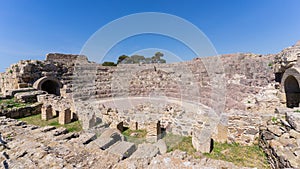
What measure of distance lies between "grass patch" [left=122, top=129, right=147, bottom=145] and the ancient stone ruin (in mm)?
238

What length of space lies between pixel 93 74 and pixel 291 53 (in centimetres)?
1641

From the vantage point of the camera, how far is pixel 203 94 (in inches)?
474

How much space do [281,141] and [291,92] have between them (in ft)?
16.2

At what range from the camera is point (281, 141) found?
331 cm

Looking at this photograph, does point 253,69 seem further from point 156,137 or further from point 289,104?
point 156,137

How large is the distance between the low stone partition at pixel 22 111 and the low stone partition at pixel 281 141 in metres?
9.86

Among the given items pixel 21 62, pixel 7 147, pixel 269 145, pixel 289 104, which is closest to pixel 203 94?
pixel 289 104

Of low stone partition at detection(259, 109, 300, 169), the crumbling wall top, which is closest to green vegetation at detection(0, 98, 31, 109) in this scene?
low stone partition at detection(259, 109, 300, 169)

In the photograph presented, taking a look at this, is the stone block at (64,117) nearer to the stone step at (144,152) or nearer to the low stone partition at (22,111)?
the low stone partition at (22,111)

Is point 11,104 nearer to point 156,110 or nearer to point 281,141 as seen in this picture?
point 156,110

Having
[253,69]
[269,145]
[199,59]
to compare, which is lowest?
[269,145]

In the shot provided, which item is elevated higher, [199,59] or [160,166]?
[199,59]

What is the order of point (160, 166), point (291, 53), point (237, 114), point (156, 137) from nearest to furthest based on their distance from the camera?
point (160, 166)
point (237, 114)
point (156, 137)
point (291, 53)

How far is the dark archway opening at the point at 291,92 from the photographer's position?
257 inches
